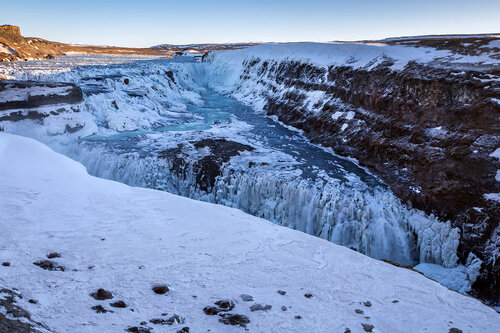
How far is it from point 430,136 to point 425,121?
73cm

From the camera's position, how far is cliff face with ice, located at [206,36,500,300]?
8.09 metres

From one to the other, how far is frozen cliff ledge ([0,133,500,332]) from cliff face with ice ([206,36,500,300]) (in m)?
3.82

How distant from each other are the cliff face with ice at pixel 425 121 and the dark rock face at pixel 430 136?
1.0 inches

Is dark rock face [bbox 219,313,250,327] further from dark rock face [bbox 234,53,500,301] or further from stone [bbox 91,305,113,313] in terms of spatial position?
dark rock face [bbox 234,53,500,301]

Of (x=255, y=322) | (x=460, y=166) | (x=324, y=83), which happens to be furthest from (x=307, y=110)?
(x=255, y=322)

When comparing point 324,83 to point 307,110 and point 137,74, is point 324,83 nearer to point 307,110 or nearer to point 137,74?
point 307,110

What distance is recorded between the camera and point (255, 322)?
365cm

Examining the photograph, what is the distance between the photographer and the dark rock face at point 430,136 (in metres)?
7.87

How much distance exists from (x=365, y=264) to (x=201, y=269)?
8.73 ft

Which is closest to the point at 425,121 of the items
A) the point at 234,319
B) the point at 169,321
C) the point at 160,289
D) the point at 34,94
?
the point at 234,319

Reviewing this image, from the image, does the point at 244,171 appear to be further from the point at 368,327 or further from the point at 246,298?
the point at 368,327

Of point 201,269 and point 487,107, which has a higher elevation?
point 487,107

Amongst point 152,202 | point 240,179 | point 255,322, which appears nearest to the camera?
point 255,322

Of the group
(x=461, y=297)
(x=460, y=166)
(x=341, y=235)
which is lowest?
(x=341, y=235)
